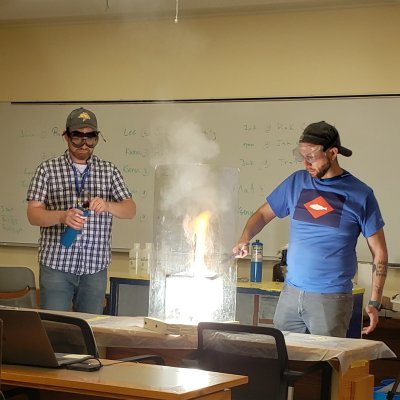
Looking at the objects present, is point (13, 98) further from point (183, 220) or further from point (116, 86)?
point (183, 220)

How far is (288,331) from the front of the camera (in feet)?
11.5

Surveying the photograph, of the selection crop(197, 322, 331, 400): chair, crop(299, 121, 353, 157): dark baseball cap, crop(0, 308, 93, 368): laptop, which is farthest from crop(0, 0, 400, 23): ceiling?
crop(0, 308, 93, 368): laptop

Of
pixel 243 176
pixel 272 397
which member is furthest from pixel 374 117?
pixel 272 397

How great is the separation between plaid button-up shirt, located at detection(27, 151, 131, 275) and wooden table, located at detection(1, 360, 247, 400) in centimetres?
151

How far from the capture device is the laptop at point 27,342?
95.0 inches

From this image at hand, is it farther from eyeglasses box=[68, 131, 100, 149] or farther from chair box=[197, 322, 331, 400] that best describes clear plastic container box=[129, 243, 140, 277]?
chair box=[197, 322, 331, 400]

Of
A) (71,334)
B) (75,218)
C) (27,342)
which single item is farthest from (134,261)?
(27,342)

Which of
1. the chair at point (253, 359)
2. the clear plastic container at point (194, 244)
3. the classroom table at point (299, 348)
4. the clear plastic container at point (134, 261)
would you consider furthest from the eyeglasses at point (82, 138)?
the clear plastic container at point (134, 261)

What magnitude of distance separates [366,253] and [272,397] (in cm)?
291

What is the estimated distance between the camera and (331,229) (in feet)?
11.3

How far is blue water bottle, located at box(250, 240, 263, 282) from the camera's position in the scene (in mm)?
5363

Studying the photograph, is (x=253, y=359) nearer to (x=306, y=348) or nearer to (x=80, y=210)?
(x=306, y=348)

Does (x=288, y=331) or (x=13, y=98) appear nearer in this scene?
(x=288, y=331)

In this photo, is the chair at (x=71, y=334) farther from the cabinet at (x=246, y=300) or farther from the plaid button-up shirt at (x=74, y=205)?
the cabinet at (x=246, y=300)
